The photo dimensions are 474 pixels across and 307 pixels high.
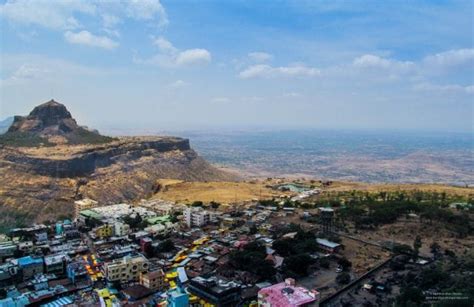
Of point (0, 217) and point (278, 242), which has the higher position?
point (278, 242)

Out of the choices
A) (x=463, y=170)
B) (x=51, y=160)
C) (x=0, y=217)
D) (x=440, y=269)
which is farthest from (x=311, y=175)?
(x=440, y=269)

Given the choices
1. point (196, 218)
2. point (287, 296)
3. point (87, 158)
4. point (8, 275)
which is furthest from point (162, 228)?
point (87, 158)

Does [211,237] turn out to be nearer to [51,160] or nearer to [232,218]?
[232,218]

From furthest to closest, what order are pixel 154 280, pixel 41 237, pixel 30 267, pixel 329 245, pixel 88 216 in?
pixel 88 216, pixel 41 237, pixel 329 245, pixel 30 267, pixel 154 280

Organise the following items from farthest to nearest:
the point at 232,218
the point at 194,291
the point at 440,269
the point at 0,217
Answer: the point at 0,217 < the point at 232,218 < the point at 440,269 < the point at 194,291

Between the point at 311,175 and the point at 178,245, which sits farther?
the point at 311,175

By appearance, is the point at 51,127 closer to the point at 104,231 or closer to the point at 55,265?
the point at 104,231
